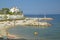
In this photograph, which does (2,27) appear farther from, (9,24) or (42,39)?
(42,39)

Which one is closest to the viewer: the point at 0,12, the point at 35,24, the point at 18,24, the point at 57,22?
the point at 0,12

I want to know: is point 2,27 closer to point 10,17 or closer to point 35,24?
point 10,17

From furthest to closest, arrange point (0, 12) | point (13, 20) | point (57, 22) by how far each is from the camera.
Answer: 1. point (57, 22)
2. point (13, 20)
3. point (0, 12)

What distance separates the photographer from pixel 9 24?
25.0 feet

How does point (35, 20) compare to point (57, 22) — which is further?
point (57, 22)

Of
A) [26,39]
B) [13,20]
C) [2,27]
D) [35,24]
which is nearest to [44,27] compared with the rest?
[35,24]

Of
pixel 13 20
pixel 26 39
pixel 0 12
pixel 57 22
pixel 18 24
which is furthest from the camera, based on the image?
pixel 57 22

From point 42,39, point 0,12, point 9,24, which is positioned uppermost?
point 0,12

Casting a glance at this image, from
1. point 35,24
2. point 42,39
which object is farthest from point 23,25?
point 42,39

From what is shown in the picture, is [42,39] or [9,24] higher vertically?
[9,24]

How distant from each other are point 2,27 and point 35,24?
246cm

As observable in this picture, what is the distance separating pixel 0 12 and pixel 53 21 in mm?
4378

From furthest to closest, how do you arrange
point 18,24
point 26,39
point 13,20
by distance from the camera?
1. point 18,24
2. point 13,20
3. point 26,39

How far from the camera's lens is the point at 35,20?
973 cm
